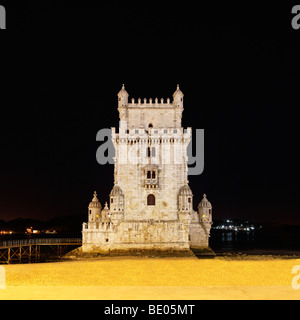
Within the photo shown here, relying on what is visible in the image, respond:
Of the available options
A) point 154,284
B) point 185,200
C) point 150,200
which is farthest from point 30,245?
point 154,284

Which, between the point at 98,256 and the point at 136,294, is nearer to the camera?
the point at 136,294

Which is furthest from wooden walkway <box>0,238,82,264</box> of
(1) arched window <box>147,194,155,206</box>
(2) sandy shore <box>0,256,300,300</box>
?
(2) sandy shore <box>0,256,300,300</box>

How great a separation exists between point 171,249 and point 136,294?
3207cm

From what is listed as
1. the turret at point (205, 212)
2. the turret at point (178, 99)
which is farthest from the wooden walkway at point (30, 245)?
the turret at point (178, 99)

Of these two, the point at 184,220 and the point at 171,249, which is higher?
the point at 184,220

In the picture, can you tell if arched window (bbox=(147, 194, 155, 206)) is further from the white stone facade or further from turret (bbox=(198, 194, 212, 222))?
turret (bbox=(198, 194, 212, 222))

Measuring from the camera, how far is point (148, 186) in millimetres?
45219

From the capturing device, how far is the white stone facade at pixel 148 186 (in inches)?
1741

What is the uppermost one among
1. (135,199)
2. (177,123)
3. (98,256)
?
(177,123)

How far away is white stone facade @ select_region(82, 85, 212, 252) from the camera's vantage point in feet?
145

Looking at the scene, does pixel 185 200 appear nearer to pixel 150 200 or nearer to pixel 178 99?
pixel 150 200
